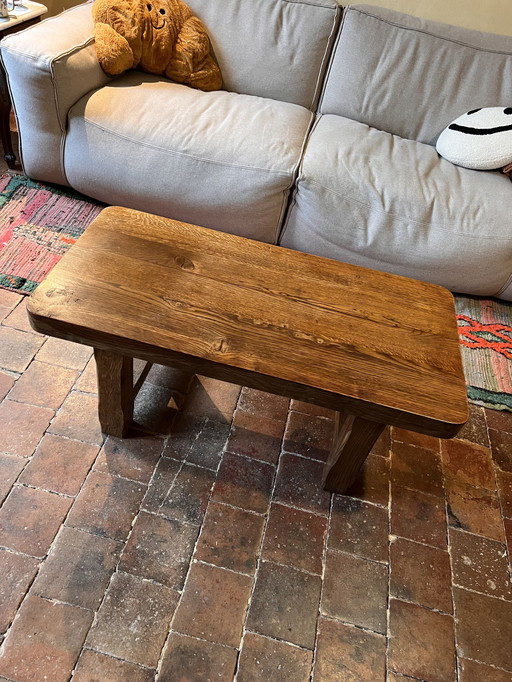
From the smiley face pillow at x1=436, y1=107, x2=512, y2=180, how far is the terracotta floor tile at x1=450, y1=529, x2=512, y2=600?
1.60 m

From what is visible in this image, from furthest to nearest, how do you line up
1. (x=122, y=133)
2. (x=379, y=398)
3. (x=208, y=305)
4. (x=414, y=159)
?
1. (x=414, y=159)
2. (x=122, y=133)
3. (x=208, y=305)
4. (x=379, y=398)

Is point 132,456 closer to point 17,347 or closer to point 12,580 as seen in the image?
point 12,580

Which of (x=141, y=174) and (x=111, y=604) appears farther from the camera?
(x=141, y=174)

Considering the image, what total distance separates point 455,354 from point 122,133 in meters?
Answer: 1.62

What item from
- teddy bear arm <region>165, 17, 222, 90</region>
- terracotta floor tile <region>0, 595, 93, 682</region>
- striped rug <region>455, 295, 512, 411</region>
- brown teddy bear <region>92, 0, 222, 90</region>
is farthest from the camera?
teddy bear arm <region>165, 17, 222, 90</region>

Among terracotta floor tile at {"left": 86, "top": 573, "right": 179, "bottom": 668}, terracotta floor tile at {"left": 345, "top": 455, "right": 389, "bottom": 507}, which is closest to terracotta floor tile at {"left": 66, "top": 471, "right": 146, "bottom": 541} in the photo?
terracotta floor tile at {"left": 86, "top": 573, "right": 179, "bottom": 668}

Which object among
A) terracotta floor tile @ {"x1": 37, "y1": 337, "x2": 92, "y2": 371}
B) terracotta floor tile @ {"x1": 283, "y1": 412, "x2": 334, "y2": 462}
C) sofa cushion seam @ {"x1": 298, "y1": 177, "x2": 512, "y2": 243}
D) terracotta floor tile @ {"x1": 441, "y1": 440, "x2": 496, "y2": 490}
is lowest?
terracotta floor tile @ {"x1": 283, "y1": 412, "x2": 334, "y2": 462}

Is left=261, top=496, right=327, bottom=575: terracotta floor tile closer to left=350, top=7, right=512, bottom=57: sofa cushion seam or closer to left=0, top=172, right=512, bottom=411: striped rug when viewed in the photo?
left=0, top=172, right=512, bottom=411: striped rug

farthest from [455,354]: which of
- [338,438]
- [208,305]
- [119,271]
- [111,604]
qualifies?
[111,604]

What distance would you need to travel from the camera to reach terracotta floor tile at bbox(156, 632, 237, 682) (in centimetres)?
114

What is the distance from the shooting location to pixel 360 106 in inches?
98.6

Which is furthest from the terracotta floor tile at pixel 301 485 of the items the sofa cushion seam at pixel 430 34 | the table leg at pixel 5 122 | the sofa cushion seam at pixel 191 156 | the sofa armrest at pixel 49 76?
the sofa cushion seam at pixel 430 34

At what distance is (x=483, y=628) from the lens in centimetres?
130

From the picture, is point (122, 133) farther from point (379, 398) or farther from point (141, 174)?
point (379, 398)
